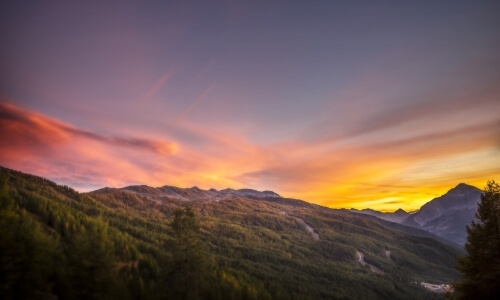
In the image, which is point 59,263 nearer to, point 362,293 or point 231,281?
point 231,281

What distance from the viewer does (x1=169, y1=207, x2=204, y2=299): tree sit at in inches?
2100

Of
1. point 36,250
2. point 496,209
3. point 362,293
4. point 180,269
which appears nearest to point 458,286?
point 496,209

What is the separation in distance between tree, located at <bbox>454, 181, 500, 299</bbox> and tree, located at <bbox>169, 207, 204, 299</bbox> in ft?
144

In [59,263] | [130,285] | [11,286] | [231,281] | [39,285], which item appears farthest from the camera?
[231,281]

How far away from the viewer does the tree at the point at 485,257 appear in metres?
45.9

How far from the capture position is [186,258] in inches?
2104

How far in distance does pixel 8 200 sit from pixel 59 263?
77.4 feet

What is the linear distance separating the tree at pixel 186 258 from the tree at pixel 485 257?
4394cm

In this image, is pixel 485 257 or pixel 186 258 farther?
pixel 186 258

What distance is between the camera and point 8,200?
150 feet

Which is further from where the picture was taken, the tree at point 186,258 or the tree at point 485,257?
the tree at point 186,258

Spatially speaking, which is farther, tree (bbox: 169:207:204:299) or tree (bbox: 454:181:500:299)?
tree (bbox: 169:207:204:299)

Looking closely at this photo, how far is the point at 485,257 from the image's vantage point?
1864 inches

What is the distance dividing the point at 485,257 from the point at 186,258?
1891 inches
